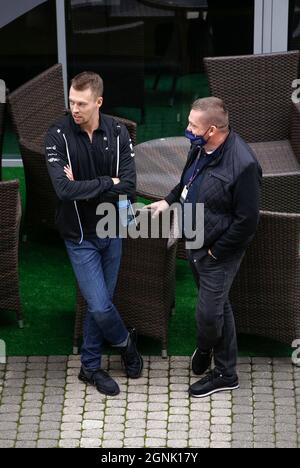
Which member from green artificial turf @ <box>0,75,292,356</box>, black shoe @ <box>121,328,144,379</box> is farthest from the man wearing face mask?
green artificial turf @ <box>0,75,292,356</box>

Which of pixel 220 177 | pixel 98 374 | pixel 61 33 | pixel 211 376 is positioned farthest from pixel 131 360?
pixel 61 33

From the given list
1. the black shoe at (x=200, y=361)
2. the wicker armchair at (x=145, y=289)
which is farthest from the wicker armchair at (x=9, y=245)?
the black shoe at (x=200, y=361)

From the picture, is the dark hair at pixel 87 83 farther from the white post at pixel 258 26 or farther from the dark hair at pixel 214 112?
the white post at pixel 258 26

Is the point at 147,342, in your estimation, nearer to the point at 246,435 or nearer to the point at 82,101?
the point at 246,435

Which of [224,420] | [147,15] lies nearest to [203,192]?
[224,420]

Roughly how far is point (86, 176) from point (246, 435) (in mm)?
1765

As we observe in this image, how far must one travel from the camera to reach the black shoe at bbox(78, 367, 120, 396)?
7.30 m

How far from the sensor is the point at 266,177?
8289mm

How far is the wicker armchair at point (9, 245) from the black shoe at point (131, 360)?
3.13ft

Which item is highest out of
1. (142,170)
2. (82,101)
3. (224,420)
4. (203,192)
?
(82,101)

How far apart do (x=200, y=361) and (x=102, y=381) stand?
0.62 meters

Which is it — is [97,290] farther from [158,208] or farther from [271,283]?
[271,283]

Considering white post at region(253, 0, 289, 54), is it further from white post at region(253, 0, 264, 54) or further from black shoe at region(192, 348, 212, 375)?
black shoe at region(192, 348, 212, 375)

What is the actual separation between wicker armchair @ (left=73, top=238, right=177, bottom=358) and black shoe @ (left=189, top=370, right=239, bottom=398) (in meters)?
0.44
